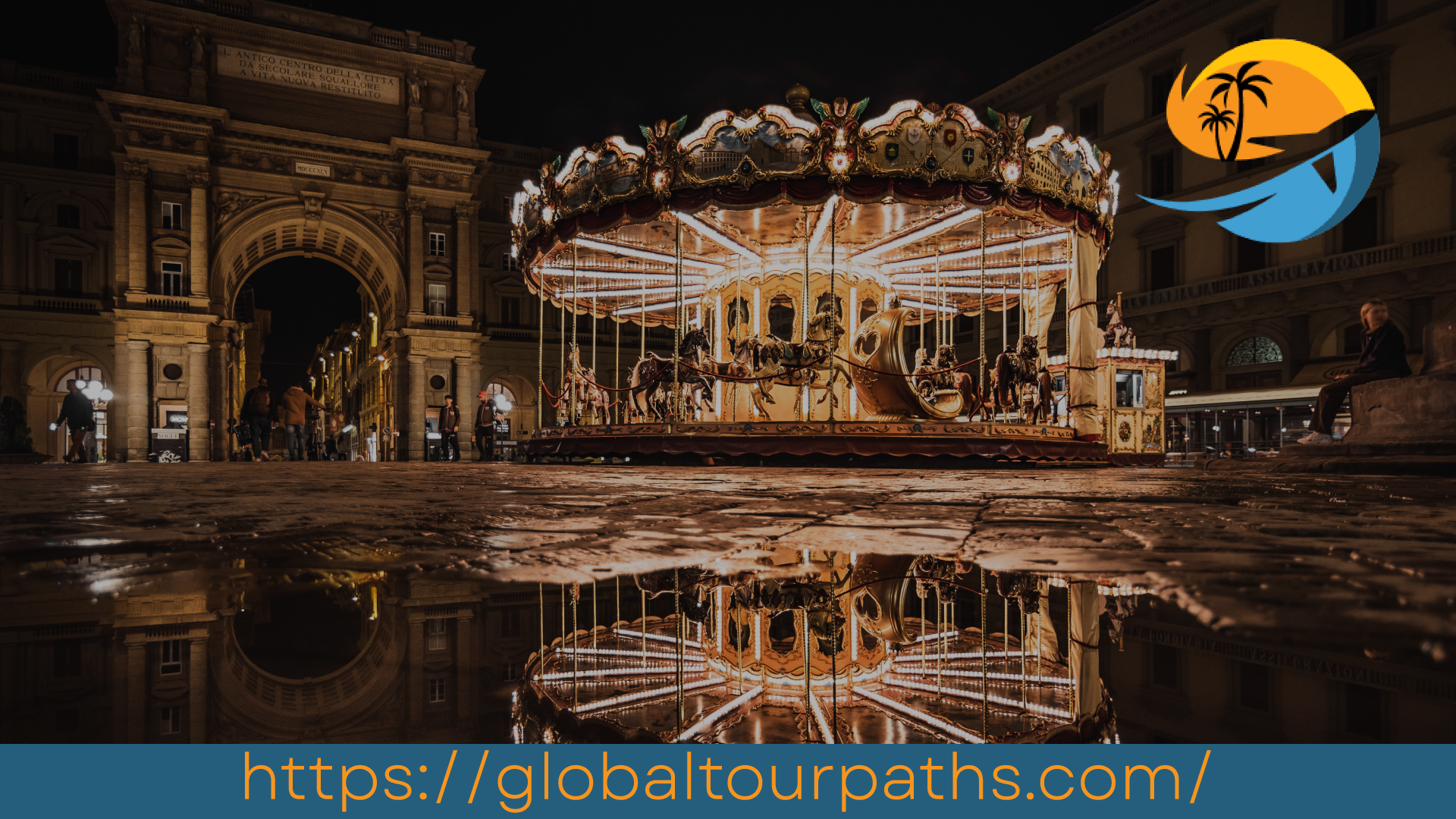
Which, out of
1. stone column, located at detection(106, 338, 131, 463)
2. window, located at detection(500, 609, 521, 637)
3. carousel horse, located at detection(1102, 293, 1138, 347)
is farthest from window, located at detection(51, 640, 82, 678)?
stone column, located at detection(106, 338, 131, 463)

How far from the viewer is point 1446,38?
21891mm

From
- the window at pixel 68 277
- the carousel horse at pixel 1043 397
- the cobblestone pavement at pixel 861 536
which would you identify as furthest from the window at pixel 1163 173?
the window at pixel 68 277

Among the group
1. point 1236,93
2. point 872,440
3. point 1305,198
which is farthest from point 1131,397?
→ point 1236,93

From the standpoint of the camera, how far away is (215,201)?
92.5ft

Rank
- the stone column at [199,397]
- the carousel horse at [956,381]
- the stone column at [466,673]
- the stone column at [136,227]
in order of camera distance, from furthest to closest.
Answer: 1. the stone column at [199,397]
2. the stone column at [136,227]
3. the carousel horse at [956,381]
4. the stone column at [466,673]

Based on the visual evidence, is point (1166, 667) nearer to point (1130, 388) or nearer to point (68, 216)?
point (1130, 388)

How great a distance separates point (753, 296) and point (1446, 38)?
21132 millimetres

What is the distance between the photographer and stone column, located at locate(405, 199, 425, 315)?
3085cm

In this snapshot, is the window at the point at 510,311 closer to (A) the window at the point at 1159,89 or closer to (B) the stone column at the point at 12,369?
(B) the stone column at the point at 12,369

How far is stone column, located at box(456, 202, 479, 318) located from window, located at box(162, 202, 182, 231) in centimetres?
894

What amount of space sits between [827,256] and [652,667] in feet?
51.6

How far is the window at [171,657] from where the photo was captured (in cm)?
99

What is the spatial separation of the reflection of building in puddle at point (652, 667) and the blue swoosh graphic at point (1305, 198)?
27579mm

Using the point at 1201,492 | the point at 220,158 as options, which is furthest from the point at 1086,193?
the point at 220,158
